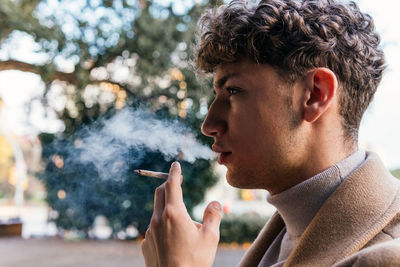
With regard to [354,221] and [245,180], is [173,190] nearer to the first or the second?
[245,180]

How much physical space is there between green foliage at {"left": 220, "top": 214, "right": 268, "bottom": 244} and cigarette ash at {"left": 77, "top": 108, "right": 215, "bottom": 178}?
244 cm

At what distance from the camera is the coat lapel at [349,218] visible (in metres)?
0.72

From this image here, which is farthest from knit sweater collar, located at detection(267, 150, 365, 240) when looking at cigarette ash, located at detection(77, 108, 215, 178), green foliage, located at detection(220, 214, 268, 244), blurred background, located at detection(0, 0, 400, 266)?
green foliage, located at detection(220, 214, 268, 244)

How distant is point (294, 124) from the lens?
2.74ft

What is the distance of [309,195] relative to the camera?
838 millimetres

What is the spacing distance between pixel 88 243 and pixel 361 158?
3065 mm

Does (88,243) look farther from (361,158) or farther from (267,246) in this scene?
(361,158)

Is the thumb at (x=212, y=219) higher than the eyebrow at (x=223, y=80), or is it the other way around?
the eyebrow at (x=223, y=80)

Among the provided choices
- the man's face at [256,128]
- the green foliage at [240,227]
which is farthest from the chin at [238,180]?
the green foliage at [240,227]

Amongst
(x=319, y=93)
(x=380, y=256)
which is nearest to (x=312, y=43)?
(x=319, y=93)

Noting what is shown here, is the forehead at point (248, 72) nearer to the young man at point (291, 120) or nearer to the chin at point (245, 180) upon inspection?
the young man at point (291, 120)

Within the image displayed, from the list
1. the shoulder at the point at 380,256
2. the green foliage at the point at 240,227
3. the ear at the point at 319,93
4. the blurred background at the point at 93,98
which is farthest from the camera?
the green foliage at the point at 240,227

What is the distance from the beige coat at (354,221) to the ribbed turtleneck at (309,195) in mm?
44

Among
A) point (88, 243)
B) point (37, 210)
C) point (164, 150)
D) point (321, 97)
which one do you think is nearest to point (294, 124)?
point (321, 97)
